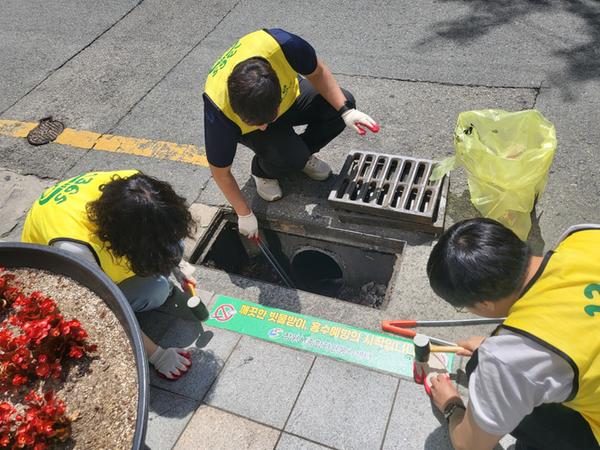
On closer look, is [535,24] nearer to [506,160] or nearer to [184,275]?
[506,160]

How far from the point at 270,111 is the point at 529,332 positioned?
170 cm

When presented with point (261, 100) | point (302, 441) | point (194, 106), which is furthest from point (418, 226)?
point (194, 106)

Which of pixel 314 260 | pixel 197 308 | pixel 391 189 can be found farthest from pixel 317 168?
pixel 197 308

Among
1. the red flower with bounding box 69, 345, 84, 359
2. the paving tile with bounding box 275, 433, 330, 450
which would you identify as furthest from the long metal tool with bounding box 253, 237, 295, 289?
the red flower with bounding box 69, 345, 84, 359

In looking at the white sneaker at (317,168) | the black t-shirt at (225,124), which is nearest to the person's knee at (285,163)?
the white sneaker at (317,168)

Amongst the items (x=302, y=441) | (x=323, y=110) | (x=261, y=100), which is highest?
(x=261, y=100)

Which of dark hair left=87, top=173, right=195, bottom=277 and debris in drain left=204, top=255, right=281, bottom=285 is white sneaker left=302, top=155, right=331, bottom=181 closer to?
debris in drain left=204, top=255, right=281, bottom=285

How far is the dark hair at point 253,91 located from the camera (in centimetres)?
257

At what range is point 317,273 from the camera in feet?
12.8

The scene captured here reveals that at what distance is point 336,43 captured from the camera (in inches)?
192

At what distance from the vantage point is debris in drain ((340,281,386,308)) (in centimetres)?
346

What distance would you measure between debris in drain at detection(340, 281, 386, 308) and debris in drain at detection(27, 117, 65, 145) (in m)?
3.13

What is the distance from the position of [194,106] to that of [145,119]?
1.52 ft

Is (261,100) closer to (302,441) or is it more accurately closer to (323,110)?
(323,110)
